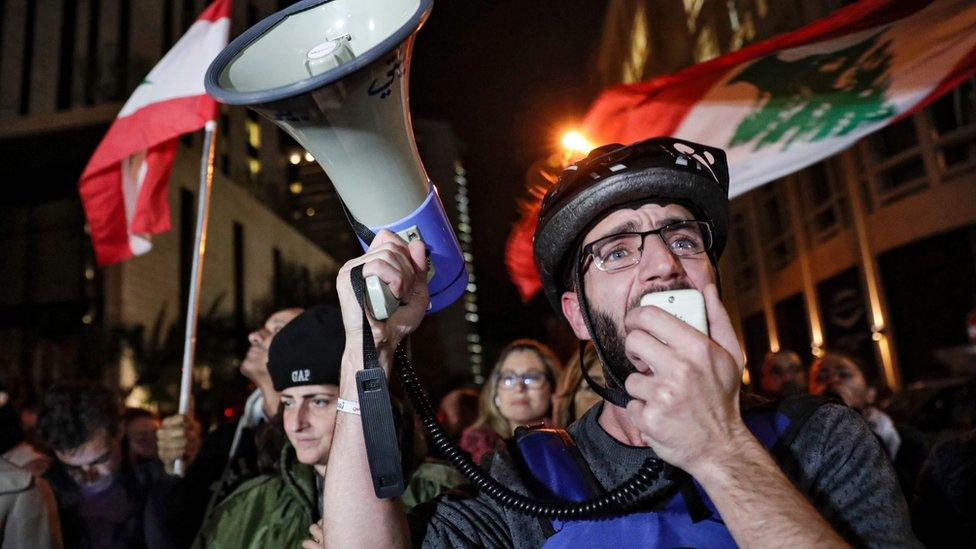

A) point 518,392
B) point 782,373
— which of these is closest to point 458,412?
point 518,392

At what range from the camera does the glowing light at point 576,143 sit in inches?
186

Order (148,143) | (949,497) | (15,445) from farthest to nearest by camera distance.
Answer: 1. (148,143)
2. (15,445)
3. (949,497)

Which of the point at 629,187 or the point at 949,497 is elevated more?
the point at 629,187

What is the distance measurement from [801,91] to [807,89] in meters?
0.04

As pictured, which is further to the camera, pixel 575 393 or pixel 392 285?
pixel 575 393

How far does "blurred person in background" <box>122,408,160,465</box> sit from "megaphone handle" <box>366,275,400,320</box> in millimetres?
4652

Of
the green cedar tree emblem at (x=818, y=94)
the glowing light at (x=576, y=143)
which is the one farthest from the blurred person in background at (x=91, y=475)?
the green cedar tree emblem at (x=818, y=94)

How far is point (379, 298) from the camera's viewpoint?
1472mm

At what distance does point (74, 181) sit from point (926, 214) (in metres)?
27.3

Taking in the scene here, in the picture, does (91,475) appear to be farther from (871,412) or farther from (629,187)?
(871,412)

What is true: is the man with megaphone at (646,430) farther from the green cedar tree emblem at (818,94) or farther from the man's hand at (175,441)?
the green cedar tree emblem at (818,94)

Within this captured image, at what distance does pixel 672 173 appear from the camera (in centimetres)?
186

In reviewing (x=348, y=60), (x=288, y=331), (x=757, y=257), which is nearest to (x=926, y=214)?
(x=757, y=257)

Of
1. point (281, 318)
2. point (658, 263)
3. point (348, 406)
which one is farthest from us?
point (281, 318)
